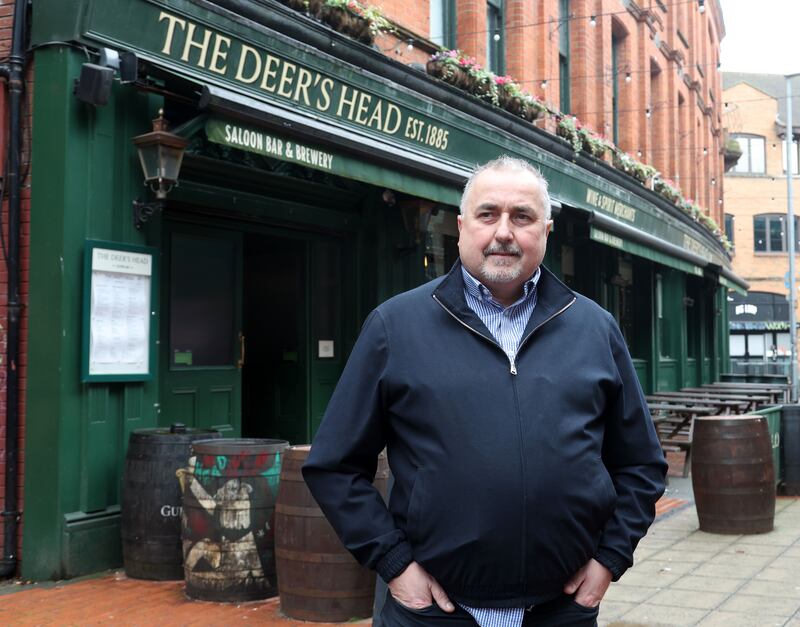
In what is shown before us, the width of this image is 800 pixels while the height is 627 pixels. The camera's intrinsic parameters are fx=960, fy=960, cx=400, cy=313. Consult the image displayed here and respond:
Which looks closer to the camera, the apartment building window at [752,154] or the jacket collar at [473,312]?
the jacket collar at [473,312]

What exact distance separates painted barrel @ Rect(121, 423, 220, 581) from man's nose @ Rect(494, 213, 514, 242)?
414cm

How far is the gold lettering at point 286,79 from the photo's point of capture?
7.95 meters

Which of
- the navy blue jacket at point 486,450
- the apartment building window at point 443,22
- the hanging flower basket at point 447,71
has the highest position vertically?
the apartment building window at point 443,22

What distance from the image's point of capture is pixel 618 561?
8.14ft

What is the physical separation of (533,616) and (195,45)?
18.9 ft

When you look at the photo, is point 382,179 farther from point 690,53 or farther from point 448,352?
point 690,53

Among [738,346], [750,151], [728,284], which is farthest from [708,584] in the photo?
[750,151]

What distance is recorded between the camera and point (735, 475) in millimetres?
8055

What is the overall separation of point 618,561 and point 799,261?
49.1 metres

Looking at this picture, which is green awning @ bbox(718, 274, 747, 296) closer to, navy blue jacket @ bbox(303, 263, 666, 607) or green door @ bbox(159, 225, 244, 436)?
green door @ bbox(159, 225, 244, 436)

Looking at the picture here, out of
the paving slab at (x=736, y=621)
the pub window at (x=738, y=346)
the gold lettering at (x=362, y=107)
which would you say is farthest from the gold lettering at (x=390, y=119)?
the pub window at (x=738, y=346)

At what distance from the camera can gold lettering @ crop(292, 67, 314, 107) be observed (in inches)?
320

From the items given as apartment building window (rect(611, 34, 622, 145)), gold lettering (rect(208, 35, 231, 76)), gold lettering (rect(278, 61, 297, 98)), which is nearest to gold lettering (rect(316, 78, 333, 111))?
gold lettering (rect(278, 61, 297, 98))

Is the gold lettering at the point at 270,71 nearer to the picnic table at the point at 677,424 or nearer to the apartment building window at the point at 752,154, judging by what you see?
the picnic table at the point at 677,424
